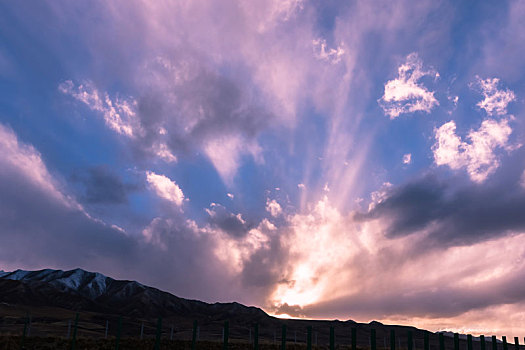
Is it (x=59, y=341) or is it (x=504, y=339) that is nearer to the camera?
(x=504, y=339)

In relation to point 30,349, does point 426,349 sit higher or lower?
higher

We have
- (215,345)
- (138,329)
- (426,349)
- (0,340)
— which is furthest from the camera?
(138,329)

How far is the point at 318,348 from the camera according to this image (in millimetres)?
55344

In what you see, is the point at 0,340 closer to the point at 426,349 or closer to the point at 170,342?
the point at 170,342

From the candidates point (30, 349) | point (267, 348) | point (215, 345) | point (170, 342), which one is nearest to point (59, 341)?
point (30, 349)

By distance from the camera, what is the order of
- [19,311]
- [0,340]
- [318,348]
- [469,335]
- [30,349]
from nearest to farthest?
[469,335] < [30,349] < [0,340] < [318,348] < [19,311]

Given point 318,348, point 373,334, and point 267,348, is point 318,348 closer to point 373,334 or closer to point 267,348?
point 267,348

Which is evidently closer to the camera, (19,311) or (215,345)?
(215,345)

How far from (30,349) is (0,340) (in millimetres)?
5896

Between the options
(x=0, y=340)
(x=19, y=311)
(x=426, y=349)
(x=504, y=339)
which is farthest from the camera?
(x=19, y=311)

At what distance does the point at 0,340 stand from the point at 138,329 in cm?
14863

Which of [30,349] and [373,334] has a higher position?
[373,334]

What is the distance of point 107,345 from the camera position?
1715 inches

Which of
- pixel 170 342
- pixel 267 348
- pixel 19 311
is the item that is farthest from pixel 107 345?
pixel 19 311
